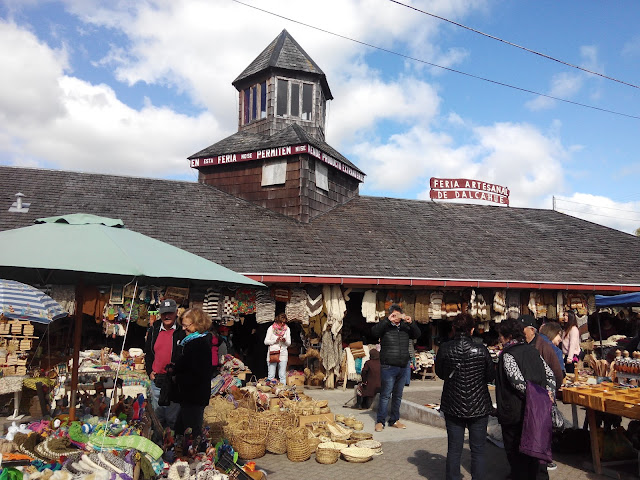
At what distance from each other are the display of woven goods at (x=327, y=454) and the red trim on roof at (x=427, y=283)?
17.7ft

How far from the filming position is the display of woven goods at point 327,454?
6.28 meters

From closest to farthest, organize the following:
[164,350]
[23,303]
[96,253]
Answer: [96,253] < [164,350] < [23,303]

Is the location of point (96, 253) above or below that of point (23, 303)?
above

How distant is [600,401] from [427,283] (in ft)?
23.6

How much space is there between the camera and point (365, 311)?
12.8 meters

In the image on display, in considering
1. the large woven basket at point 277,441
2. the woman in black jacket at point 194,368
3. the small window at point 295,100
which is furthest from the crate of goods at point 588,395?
the small window at point 295,100

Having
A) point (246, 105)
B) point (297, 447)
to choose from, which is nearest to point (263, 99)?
point (246, 105)

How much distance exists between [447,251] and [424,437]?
8.63 metres

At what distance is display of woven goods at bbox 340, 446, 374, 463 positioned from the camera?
6.27 m

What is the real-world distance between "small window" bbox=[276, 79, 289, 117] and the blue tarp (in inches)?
481

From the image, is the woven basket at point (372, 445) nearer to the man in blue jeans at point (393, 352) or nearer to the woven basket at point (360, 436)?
the woven basket at point (360, 436)

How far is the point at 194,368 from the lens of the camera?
5246mm

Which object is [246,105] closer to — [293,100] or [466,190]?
[293,100]

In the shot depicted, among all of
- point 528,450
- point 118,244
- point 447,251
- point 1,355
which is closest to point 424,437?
point 528,450
